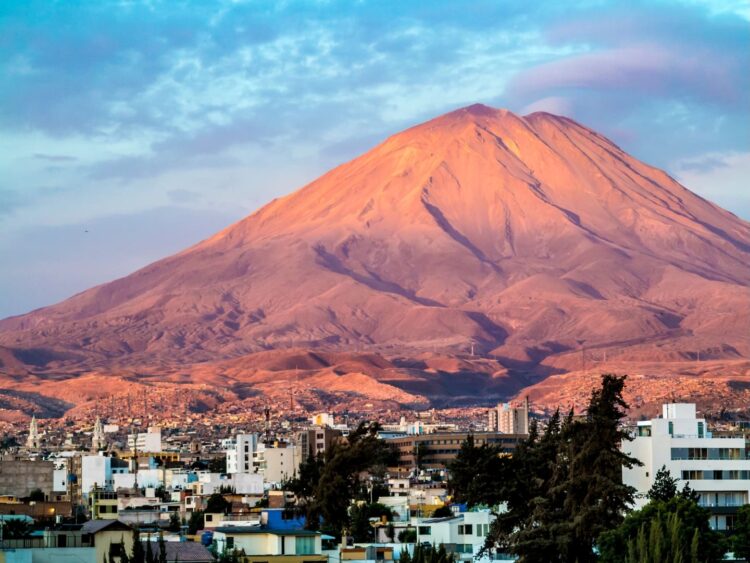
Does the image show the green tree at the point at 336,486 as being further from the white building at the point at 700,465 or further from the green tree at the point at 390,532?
the white building at the point at 700,465

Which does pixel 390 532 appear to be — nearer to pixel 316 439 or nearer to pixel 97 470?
pixel 97 470

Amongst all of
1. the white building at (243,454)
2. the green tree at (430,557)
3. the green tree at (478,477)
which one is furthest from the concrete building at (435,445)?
the green tree at (430,557)

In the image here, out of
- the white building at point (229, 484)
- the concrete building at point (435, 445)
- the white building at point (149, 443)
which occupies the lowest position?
the white building at point (229, 484)

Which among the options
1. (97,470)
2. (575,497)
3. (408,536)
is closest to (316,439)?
(97,470)

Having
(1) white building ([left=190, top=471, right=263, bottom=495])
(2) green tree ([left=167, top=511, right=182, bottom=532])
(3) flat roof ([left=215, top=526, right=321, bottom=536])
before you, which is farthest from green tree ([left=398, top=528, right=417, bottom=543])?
(1) white building ([left=190, top=471, right=263, bottom=495])

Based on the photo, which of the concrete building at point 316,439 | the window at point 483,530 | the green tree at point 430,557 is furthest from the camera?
the concrete building at point 316,439

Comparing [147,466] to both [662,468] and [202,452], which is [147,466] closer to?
[202,452]

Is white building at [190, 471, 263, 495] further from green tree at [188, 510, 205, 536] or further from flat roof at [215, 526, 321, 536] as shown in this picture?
flat roof at [215, 526, 321, 536]
